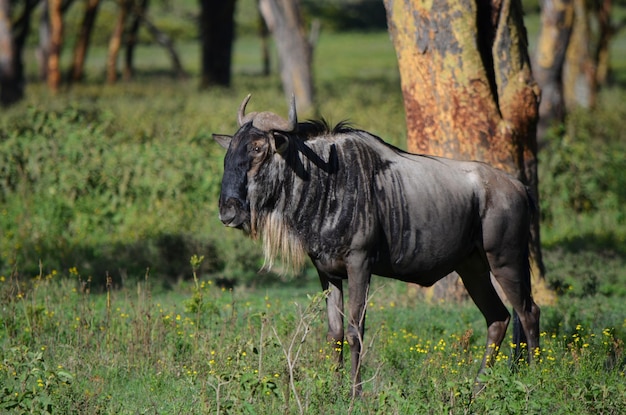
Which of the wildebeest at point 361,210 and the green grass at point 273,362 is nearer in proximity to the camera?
the green grass at point 273,362

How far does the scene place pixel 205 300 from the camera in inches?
411

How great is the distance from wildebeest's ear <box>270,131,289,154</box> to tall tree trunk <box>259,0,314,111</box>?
1540 centimetres

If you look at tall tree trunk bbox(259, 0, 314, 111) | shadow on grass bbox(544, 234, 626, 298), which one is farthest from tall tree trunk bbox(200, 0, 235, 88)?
shadow on grass bbox(544, 234, 626, 298)

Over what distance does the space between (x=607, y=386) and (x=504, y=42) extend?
4.67 metres

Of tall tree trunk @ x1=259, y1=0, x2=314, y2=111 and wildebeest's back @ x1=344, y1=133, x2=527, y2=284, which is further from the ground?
tall tree trunk @ x1=259, y1=0, x2=314, y2=111

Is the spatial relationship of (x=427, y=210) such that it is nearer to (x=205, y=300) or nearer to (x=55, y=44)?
(x=205, y=300)

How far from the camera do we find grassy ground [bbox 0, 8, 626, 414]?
6527mm

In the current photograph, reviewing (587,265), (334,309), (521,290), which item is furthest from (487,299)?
(587,265)

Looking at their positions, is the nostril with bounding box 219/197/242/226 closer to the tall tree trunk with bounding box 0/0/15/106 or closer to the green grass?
the green grass

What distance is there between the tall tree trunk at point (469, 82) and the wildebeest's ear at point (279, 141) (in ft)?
11.5

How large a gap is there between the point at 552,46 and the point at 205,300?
8949mm

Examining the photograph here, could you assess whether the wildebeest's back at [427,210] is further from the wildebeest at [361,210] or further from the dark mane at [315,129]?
the dark mane at [315,129]

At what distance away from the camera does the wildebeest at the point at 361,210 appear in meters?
7.05

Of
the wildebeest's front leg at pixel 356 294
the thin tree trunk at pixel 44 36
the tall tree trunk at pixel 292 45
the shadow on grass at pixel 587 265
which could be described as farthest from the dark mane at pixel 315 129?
the thin tree trunk at pixel 44 36
